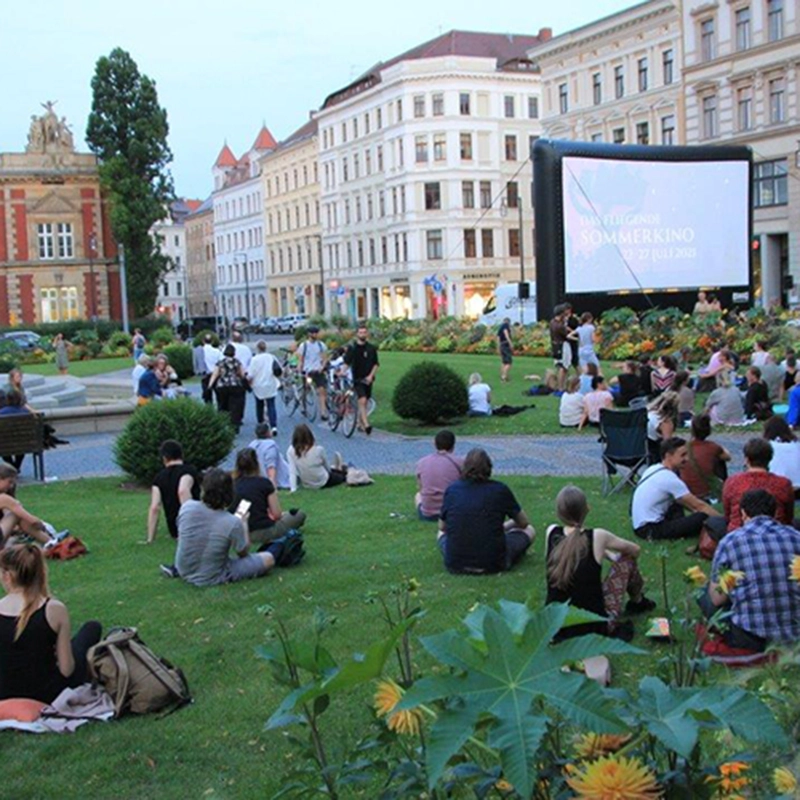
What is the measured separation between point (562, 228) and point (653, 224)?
10.8 feet

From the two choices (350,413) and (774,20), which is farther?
(774,20)

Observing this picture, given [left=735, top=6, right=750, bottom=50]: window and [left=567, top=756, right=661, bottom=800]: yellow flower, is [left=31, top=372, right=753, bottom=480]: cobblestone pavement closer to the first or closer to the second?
[left=567, top=756, right=661, bottom=800]: yellow flower

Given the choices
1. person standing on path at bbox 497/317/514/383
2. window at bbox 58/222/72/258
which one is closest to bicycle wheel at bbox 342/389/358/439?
person standing on path at bbox 497/317/514/383

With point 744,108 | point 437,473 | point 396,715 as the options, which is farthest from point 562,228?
point 396,715

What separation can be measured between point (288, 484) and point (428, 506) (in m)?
3.11

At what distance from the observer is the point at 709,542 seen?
8.70 meters

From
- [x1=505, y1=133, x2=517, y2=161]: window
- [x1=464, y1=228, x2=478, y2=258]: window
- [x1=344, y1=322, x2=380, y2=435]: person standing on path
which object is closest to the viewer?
[x1=344, y1=322, x2=380, y2=435]: person standing on path

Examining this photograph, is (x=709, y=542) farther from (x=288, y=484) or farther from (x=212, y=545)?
(x=288, y=484)

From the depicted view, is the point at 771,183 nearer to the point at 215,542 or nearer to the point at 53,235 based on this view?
the point at 53,235

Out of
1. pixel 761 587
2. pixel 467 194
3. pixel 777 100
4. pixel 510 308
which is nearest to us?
pixel 761 587

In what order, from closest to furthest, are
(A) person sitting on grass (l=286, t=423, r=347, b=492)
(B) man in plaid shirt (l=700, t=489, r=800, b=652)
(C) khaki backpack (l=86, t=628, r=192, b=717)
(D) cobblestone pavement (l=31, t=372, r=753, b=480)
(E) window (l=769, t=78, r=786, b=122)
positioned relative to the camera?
(B) man in plaid shirt (l=700, t=489, r=800, b=652)
(C) khaki backpack (l=86, t=628, r=192, b=717)
(A) person sitting on grass (l=286, t=423, r=347, b=492)
(D) cobblestone pavement (l=31, t=372, r=753, b=480)
(E) window (l=769, t=78, r=786, b=122)

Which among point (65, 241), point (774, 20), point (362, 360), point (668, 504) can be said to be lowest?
point (668, 504)

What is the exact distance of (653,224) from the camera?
30.5 metres

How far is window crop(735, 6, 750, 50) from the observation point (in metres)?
46.9
